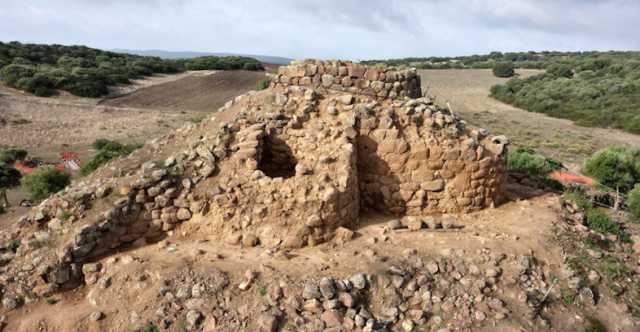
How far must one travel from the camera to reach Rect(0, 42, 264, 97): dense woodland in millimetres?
37344

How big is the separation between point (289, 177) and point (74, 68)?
45589 mm

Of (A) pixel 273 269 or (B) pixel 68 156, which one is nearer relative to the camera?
(A) pixel 273 269

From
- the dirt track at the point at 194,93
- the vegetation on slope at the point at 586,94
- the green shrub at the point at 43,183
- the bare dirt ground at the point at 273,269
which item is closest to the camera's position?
the bare dirt ground at the point at 273,269

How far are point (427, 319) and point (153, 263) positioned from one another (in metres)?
4.20

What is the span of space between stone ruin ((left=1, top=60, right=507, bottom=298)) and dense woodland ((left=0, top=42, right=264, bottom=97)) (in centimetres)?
3465

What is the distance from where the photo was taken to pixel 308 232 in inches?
284

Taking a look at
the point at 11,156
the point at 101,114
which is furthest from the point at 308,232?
the point at 101,114

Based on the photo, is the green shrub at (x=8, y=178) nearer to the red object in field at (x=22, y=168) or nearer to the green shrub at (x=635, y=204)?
the red object in field at (x=22, y=168)

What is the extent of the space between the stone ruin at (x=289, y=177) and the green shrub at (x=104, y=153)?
23.5 feet

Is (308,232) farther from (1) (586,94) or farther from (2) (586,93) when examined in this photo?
(2) (586,93)

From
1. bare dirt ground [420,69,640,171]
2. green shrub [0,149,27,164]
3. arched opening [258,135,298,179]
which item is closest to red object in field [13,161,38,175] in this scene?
green shrub [0,149,27,164]

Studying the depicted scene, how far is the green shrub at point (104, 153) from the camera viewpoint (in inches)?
577

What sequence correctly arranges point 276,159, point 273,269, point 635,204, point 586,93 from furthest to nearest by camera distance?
point 586,93 < point 635,204 < point 276,159 < point 273,269

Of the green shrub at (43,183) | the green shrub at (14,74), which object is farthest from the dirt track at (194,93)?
the green shrub at (43,183)
